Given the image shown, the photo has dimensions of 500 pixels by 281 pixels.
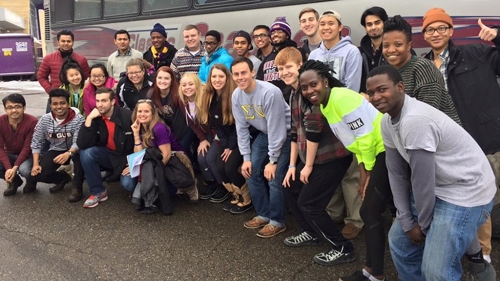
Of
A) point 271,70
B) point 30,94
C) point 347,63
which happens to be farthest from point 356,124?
point 30,94

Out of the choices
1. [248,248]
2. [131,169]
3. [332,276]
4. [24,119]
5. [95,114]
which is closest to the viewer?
[332,276]

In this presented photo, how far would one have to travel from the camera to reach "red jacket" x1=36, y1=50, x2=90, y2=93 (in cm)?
600

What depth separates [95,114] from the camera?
4586mm

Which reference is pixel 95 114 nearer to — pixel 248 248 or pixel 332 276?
pixel 248 248

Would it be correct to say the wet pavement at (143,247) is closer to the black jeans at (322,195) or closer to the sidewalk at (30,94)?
the black jeans at (322,195)

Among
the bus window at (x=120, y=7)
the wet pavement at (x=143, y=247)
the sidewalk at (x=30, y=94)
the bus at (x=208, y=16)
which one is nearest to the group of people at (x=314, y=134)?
the wet pavement at (x=143, y=247)

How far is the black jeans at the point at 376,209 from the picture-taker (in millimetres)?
2588

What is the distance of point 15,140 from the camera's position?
16.3 feet

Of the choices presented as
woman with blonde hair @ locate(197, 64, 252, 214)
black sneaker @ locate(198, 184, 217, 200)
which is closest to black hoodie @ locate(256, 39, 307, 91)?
woman with blonde hair @ locate(197, 64, 252, 214)

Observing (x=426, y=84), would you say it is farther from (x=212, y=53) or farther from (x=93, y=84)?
(x=93, y=84)

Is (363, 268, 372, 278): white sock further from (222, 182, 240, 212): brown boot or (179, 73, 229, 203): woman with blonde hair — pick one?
(179, 73, 229, 203): woman with blonde hair

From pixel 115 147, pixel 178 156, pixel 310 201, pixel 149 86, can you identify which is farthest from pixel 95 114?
pixel 310 201

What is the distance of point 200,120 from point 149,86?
1.06m

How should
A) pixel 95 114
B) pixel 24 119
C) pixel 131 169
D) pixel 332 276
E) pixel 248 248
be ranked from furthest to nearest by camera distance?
pixel 24 119 → pixel 95 114 → pixel 131 169 → pixel 248 248 → pixel 332 276
